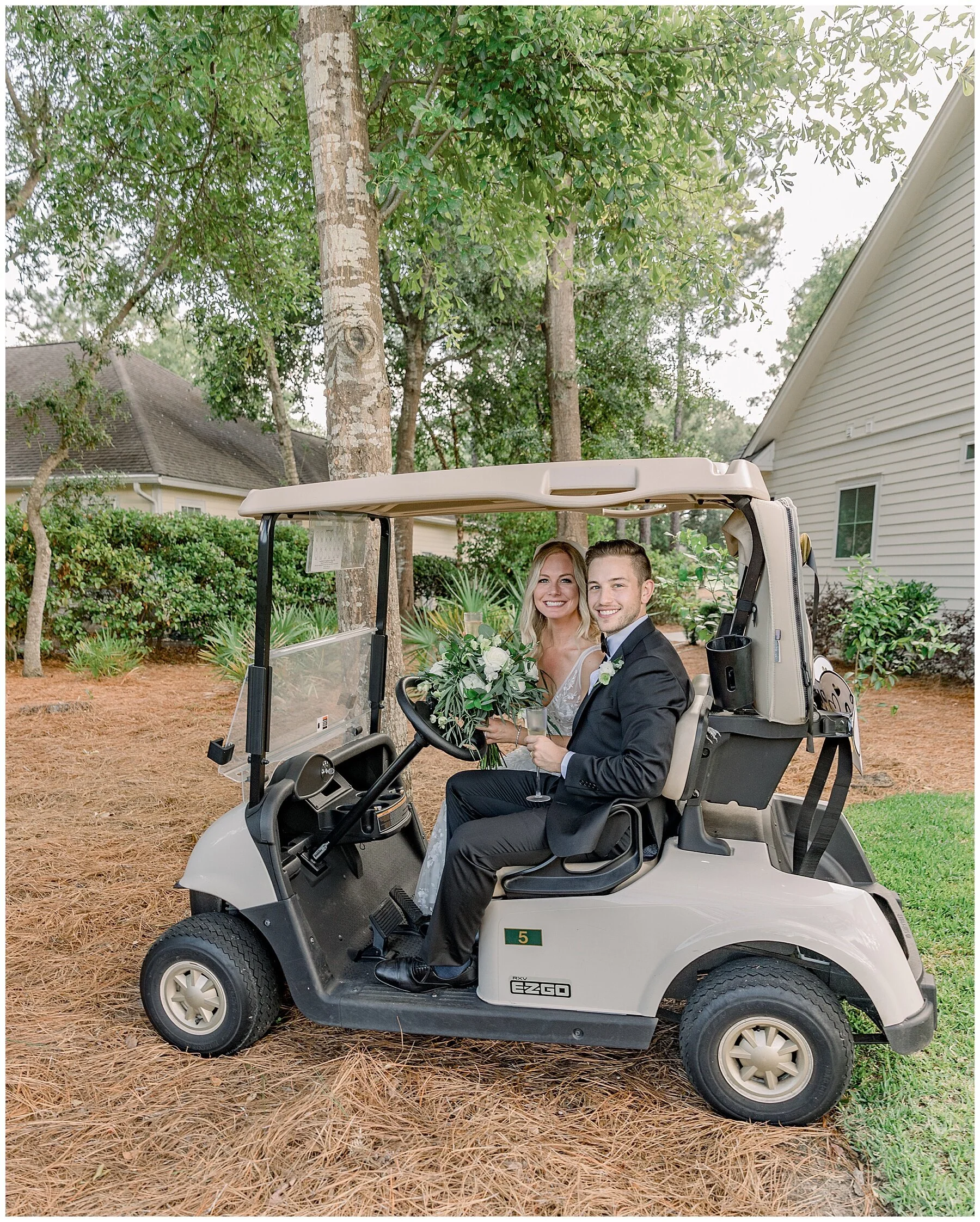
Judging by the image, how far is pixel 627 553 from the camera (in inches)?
94.3

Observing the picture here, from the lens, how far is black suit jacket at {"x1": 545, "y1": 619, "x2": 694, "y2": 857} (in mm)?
2143

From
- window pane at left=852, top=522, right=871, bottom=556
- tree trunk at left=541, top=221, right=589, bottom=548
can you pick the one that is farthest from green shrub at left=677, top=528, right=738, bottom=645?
window pane at left=852, top=522, right=871, bottom=556

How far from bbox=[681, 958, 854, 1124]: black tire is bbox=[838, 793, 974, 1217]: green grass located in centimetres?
18

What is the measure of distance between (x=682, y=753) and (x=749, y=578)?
0.50 m

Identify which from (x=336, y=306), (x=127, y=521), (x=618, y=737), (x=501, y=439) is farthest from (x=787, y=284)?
(x=618, y=737)

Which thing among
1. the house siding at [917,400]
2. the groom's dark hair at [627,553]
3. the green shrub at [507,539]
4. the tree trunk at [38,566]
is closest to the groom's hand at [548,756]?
the groom's dark hair at [627,553]

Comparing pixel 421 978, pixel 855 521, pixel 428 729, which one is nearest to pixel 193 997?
pixel 421 978

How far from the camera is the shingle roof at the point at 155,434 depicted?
13.5 metres

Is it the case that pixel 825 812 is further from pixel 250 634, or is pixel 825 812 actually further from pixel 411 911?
pixel 250 634

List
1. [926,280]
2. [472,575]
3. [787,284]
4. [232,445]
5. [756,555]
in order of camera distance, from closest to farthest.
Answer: [756,555] < [926,280] < [472,575] < [232,445] < [787,284]

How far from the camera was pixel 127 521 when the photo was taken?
10586 millimetres

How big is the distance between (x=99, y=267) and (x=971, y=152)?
9261 millimetres

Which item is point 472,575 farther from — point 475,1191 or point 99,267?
point 475,1191

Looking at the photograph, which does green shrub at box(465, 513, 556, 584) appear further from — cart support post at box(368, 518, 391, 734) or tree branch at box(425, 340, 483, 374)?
cart support post at box(368, 518, 391, 734)
